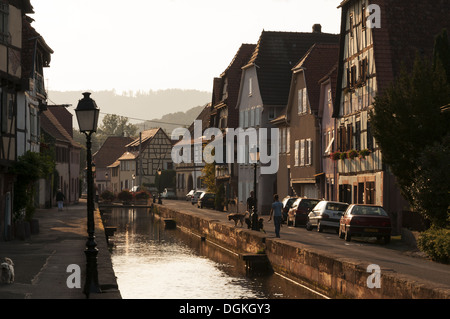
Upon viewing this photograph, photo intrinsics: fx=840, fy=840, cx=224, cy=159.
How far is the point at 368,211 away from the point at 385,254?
4.61m

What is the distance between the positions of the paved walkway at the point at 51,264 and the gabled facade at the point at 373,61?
13.1 meters

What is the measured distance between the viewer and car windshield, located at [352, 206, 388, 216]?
31500mm

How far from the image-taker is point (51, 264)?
2272cm

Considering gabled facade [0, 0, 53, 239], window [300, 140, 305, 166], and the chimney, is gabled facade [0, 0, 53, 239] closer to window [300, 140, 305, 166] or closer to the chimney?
window [300, 140, 305, 166]

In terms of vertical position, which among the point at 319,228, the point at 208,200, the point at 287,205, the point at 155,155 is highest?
the point at 155,155

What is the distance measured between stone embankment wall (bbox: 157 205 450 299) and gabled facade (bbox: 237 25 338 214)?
22201mm

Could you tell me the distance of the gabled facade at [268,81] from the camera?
61.1 metres

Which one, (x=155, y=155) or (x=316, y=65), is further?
(x=155, y=155)

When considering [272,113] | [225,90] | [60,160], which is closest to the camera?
[272,113]

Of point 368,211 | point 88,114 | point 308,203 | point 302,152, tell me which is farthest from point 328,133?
point 88,114

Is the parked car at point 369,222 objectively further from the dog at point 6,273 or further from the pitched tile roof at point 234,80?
the pitched tile roof at point 234,80

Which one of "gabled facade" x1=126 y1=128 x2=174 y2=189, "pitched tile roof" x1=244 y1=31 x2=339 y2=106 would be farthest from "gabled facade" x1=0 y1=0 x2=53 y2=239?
"gabled facade" x1=126 y1=128 x2=174 y2=189

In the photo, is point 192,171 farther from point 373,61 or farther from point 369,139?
point 373,61

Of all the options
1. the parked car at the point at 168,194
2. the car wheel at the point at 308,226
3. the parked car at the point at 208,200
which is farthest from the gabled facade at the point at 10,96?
the parked car at the point at 168,194
